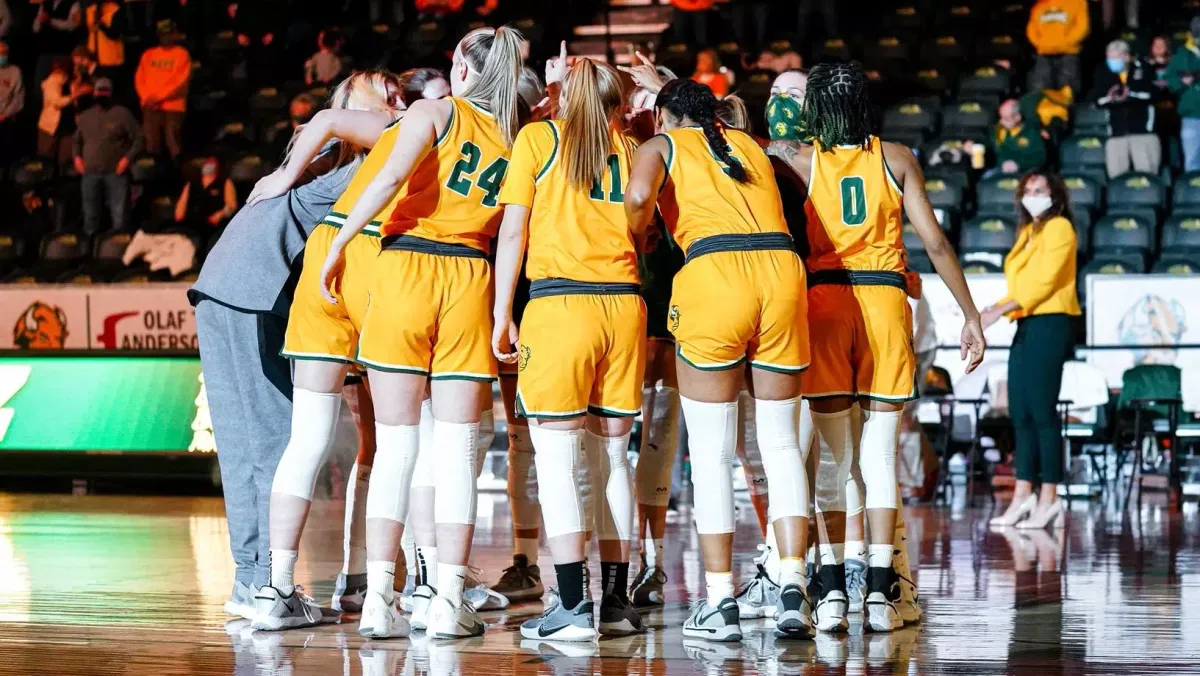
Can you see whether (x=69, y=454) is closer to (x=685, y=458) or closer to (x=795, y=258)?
(x=685, y=458)

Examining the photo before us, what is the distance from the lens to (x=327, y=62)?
1533 centimetres

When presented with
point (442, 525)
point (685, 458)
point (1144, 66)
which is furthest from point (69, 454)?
point (1144, 66)

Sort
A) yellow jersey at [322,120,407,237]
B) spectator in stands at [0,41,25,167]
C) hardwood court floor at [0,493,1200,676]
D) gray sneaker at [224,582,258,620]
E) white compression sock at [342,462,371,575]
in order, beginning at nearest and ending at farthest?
hardwood court floor at [0,493,1200,676] < yellow jersey at [322,120,407,237] < gray sneaker at [224,582,258,620] < white compression sock at [342,462,371,575] < spectator in stands at [0,41,25,167]

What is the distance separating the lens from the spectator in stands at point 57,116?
15.5 m

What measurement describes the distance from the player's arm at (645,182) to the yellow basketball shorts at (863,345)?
2.28 feet

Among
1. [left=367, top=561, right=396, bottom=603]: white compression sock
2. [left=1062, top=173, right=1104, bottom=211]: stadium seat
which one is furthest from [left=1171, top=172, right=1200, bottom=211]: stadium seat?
[left=367, top=561, right=396, bottom=603]: white compression sock

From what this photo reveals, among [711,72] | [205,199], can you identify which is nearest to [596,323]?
[711,72]

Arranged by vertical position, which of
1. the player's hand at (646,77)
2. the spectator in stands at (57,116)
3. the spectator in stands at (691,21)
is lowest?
the player's hand at (646,77)

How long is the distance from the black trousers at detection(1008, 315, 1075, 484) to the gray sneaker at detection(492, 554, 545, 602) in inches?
130

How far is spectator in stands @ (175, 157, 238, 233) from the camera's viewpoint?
14.0 meters

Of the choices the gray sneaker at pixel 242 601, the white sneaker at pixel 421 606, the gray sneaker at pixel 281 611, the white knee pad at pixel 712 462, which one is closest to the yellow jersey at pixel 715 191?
the white knee pad at pixel 712 462

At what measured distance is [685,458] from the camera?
1008 centimetres

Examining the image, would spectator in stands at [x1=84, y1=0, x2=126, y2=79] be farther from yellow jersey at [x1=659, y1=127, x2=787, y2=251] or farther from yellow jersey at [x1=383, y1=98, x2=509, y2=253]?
yellow jersey at [x1=659, y1=127, x2=787, y2=251]

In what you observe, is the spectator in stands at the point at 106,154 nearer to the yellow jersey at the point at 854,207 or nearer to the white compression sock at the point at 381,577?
the white compression sock at the point at 381,577
